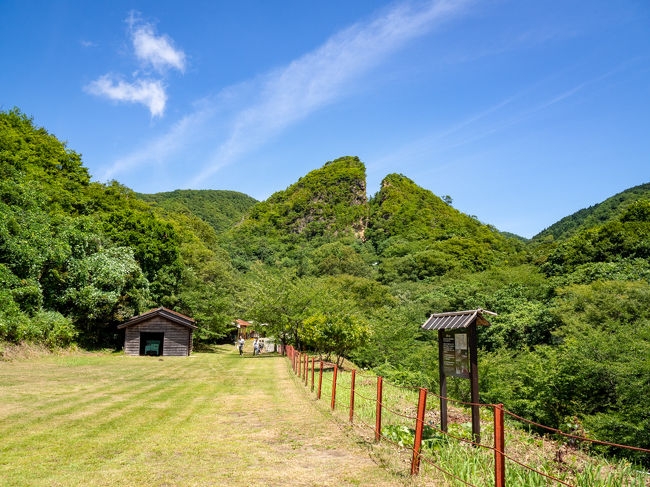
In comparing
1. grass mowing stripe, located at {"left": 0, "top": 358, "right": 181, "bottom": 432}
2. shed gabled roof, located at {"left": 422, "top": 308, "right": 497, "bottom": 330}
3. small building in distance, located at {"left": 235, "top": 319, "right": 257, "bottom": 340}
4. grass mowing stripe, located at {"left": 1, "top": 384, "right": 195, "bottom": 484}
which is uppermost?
shed gabled roof, located at {"left": 422, "top": 308, "right": 497, "bottom": 330}

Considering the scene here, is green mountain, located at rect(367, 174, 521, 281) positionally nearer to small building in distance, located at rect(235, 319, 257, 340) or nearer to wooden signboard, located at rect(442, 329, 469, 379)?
small building in distance, located at rect(235, 319, 257, 340)

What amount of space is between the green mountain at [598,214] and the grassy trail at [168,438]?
60.9 meters

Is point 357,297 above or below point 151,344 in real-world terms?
above

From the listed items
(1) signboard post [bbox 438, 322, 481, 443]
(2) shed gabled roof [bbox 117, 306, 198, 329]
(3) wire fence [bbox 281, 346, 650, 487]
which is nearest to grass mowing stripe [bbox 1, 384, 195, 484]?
(3) wire fence [bbox 281, 346, 650, 487]

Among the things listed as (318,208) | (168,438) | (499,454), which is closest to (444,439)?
(499,454)

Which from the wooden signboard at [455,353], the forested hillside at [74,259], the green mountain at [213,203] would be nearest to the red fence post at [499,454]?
the wooden signboard at [455,353]

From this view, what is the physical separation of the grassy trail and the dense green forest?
8143 millimetres

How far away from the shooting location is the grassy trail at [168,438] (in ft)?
18.4

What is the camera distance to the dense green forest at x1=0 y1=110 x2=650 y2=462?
1558cm

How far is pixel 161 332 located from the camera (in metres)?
30.2

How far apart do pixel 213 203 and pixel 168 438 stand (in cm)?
10284

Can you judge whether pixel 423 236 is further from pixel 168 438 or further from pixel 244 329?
pixel 168 438

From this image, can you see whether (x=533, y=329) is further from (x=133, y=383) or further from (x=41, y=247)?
(x=41, y=247)

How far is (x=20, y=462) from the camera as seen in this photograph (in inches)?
232
